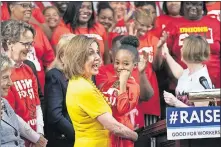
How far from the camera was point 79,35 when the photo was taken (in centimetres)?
566

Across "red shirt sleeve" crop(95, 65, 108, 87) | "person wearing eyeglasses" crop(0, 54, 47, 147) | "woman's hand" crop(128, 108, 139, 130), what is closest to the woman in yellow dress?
"red shirt sleeve" crop(95, 65, 108, 87)

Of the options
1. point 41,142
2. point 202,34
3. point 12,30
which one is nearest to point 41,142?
point 41,142

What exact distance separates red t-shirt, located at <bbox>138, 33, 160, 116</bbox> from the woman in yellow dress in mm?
425

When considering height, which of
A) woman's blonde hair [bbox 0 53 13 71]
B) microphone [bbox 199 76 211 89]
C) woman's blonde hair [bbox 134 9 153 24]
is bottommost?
microphone [bbox 199 76 211 89]

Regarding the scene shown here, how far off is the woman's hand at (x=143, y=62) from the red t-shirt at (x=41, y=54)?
633 millimetres

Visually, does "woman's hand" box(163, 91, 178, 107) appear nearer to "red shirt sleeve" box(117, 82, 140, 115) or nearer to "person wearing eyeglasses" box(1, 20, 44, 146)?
"red shirt sleeve" box(117, 82, 140, 115)

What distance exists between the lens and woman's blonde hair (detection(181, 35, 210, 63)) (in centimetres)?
596

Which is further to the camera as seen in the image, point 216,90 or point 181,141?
point 216,90

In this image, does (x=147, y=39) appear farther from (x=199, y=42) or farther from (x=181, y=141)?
(x=181, y=141)

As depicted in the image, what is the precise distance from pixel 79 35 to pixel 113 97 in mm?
493

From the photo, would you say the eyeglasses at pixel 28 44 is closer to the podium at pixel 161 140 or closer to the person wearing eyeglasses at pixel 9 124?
the person wearing eyeglasses at pixel 9 124

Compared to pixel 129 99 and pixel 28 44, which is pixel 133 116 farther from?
pixel 28 44

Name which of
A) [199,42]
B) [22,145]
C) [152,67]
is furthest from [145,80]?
[22,145]

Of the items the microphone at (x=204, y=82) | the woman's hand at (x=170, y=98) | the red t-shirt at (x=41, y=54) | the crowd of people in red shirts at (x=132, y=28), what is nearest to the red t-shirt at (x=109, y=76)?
the crowd of people in red shirts at (x=132, y=28)
